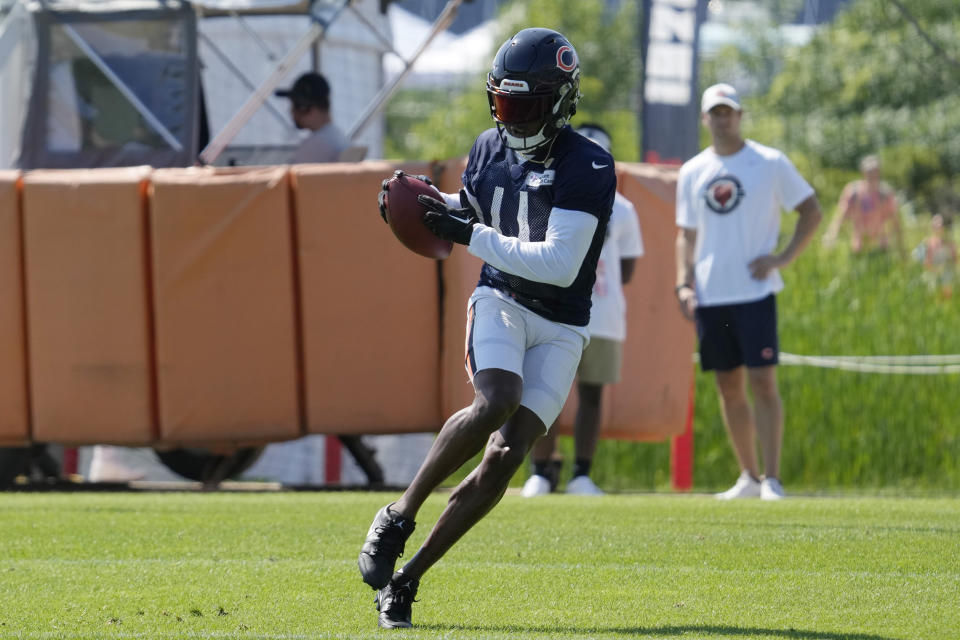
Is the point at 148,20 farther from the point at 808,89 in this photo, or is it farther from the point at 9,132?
the point at 808,89

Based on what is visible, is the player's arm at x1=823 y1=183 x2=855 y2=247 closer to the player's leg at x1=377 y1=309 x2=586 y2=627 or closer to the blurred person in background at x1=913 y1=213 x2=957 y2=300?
the blurred person in background at x1=913 y1=213 x2=957 y2=300

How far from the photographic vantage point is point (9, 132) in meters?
11.6

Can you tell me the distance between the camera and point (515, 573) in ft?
18.5

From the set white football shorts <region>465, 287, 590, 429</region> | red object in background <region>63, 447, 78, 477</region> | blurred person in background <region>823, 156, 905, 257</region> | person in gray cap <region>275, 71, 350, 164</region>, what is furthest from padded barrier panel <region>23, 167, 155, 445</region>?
blurred person in background <region>823, 156, 905, 257</region>

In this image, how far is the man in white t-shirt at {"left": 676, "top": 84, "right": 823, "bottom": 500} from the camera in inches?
358

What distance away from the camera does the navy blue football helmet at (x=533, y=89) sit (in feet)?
16.5

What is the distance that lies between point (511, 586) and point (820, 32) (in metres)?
30.3

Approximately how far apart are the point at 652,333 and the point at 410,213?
5631 millimetres

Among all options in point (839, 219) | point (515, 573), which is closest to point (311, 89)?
point (515, 573)

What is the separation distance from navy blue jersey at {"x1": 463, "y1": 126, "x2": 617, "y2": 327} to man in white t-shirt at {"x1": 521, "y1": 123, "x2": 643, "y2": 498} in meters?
4.25

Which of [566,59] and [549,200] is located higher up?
[566,59]

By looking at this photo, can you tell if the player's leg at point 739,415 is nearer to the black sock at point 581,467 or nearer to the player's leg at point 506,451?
the black sock at point 581,467

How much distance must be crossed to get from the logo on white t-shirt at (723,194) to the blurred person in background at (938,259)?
596 cm

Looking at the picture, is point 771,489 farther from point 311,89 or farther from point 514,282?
point 514,282
